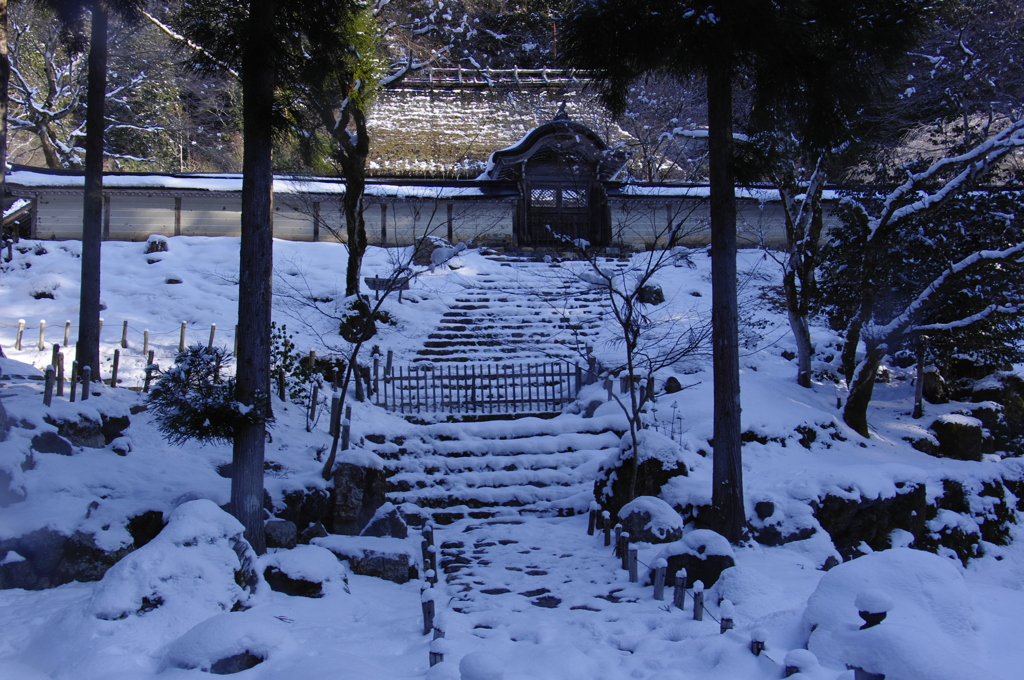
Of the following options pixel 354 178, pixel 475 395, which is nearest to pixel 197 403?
pixel 475 395

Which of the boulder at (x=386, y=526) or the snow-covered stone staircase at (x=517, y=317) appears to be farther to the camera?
the snow-covered stone staircase at (x=517, y=317)

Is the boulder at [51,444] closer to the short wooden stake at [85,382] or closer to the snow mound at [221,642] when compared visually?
the short wooden stake at [85,382]

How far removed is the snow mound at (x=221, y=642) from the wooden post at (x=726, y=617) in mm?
3805

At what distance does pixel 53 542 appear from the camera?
6.73 m

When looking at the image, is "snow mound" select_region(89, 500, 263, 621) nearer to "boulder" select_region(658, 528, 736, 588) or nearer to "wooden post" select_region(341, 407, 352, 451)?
"wooden post" select_region(341, 407, 352, 451)

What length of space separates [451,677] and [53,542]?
16.3 ft

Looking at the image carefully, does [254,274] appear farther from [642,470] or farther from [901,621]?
[901,621]

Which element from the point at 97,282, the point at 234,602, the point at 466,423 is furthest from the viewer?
the point at 466,423

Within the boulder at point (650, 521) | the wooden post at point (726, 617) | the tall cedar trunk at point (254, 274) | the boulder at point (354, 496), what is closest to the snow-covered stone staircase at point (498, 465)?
the boulder at point (354, 496)

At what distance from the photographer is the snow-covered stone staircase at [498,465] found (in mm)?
10133

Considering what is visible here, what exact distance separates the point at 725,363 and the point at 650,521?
7.52 feet

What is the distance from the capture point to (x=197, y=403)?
685 cm

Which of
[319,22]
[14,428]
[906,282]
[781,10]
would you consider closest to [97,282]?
[14,428]

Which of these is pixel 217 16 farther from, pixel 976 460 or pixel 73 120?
pixel 73 120
